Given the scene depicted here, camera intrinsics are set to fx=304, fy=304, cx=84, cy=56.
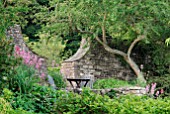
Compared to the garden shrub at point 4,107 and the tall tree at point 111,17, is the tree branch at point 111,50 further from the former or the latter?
the garden shrub at point 4,107

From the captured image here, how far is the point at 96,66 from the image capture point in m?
11.7

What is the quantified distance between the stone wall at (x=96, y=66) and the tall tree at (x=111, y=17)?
526mm

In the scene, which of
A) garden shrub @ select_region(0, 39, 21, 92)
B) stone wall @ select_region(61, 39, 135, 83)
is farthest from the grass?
garden shrub @ select_region(0, 39, 21, 92)

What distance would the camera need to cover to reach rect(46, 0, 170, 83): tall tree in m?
8.11

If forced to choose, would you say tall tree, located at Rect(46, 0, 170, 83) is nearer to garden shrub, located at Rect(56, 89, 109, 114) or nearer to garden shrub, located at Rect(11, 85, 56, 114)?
garden shrub, located at Rect(11, 85, 56, 114)

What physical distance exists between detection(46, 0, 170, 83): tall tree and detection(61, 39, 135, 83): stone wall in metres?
0.53

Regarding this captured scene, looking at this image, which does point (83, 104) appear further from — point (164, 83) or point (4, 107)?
point (164, 83)

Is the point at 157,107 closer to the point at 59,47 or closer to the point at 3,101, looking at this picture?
the point at 3,101

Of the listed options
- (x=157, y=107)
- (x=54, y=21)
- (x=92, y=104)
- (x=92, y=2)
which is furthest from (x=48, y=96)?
(x=54, y=21)

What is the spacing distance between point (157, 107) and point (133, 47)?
8245 mm

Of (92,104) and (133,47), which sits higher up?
(133,47)

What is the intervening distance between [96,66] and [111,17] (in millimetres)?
3689

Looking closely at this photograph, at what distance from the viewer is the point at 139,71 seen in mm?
11656

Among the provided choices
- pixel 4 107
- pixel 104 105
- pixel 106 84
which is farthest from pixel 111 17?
pixel 4 107
